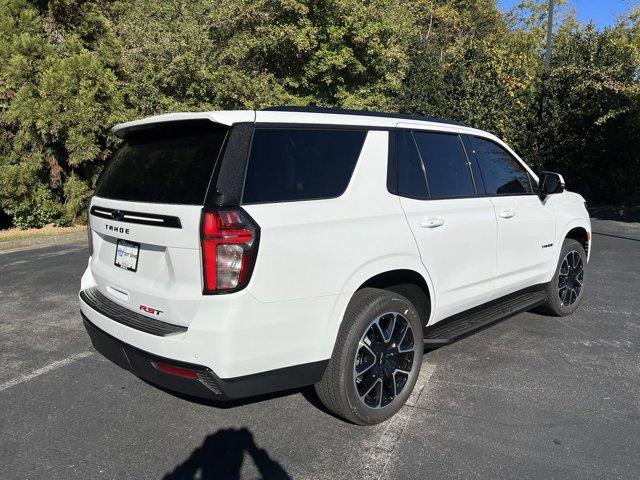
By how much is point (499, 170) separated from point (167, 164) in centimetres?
275

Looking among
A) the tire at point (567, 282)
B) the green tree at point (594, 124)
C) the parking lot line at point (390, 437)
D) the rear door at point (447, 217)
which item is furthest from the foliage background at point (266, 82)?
the parking lot line at point (390, 437)

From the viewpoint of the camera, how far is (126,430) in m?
3.16

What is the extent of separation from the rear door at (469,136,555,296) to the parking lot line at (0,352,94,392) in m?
3.49

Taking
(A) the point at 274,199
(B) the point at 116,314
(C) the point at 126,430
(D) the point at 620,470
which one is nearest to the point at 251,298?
(A) the point at 274,199

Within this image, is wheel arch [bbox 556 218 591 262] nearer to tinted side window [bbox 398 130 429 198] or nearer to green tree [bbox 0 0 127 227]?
tinted side window [bbox 398 130 429 198]

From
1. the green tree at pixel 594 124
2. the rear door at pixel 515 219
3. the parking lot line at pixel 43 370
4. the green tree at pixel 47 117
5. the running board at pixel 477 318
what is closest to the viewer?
the running board at pixel 477 318

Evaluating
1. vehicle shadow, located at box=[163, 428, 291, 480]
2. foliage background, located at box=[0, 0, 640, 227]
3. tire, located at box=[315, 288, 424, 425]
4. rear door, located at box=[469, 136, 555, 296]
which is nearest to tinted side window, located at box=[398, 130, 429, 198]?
tire, located at box=[315, 288, 424, 425]

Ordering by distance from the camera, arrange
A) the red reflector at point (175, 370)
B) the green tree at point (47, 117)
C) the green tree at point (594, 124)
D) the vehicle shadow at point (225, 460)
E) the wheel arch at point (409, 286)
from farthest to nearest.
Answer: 1. the green tree at point (594, 124)
2. the green tree at point (47, 117)
3. the wheel arch at point (409, 286)
4. the vehicle shadow at point (225, 460)
5. the red reflector at point (175, 370)

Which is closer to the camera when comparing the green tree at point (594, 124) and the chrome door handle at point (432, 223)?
the chrome door handle at point (432, 223)

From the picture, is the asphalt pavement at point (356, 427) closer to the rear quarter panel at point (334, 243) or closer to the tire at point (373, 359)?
the tire at point (373, 359)

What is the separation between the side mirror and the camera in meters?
4.55

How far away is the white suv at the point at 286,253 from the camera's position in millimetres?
2518

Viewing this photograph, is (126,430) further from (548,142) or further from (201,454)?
(548,142)

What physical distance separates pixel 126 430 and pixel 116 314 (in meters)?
0.74
